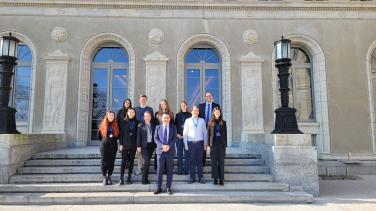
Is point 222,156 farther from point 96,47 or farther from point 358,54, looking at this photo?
point 358,54

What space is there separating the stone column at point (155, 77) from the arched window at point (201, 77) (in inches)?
42.2

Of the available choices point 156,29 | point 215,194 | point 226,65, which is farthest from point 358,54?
point 215,194

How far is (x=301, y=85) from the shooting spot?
13.3 metres

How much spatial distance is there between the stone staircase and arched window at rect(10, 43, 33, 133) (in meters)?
4.40

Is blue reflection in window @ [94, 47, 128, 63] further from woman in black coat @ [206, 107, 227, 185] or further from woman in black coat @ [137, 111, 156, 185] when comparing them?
woman in black coat @ [206, 107, 227, 185]

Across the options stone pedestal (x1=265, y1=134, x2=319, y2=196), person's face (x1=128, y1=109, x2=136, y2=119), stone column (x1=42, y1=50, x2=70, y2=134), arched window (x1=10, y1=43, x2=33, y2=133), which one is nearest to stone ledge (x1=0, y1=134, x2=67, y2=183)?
stone column (x1=42, y1=50, x2=70, y2=134)

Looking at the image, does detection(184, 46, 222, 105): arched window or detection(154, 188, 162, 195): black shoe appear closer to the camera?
detection(154, 188, 162, 195): black shoe

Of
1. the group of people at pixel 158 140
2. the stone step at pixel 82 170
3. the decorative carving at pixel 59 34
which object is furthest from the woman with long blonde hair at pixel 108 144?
the decorative carving at pixel 59 34

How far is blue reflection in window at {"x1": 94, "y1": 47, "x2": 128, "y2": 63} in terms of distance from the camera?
521 inches

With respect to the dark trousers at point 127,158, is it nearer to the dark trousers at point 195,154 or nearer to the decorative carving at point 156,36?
the dark trousers at point 195,154

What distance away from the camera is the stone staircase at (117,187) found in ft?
22.6

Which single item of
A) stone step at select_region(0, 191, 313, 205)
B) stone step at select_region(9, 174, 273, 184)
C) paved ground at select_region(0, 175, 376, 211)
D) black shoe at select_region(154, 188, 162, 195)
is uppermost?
stone step at select_region(9, 174, 273, 184)

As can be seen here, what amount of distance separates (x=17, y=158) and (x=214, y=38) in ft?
28.0

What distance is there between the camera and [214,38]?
1303 centimetres
